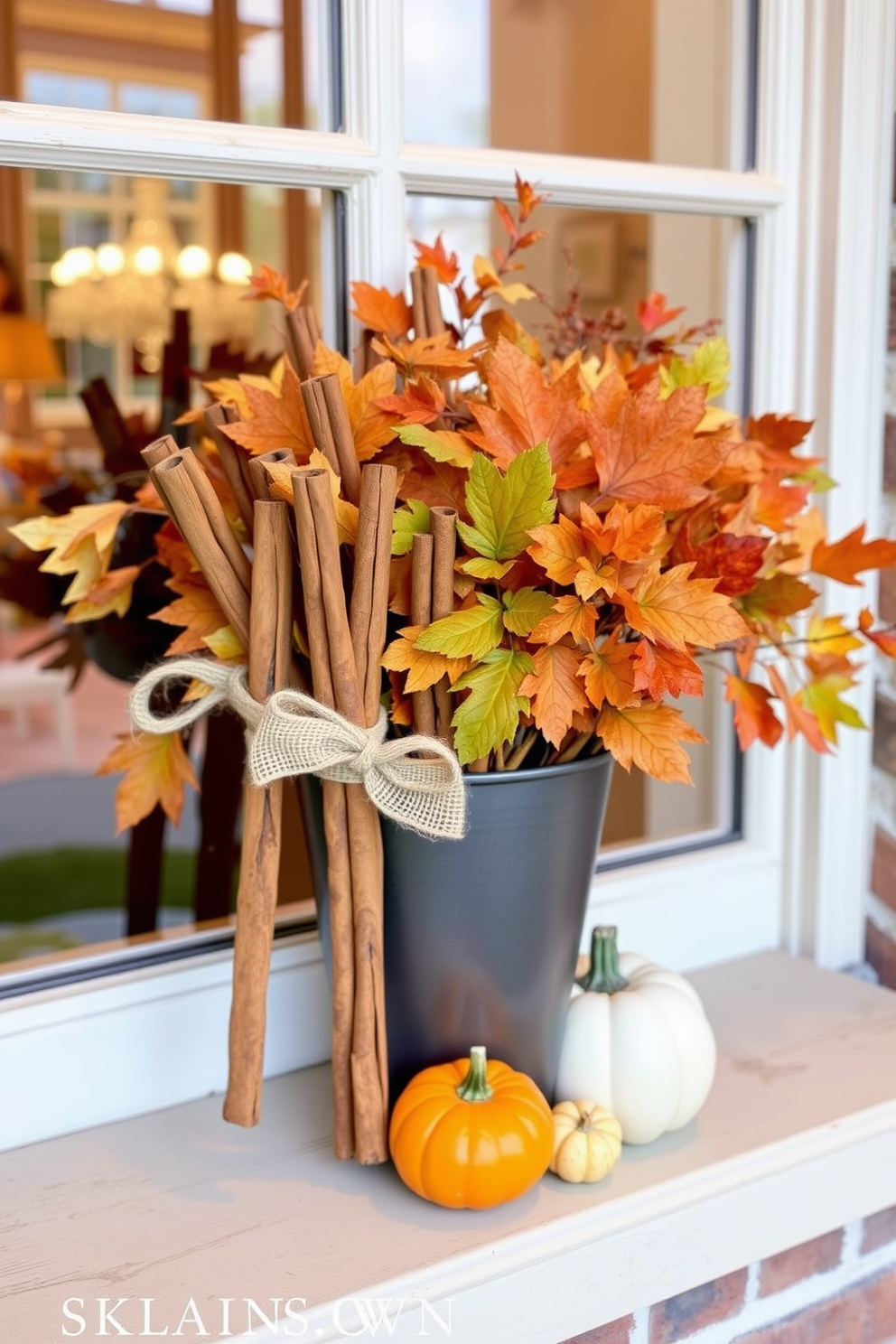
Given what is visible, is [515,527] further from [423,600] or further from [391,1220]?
[391,1220]

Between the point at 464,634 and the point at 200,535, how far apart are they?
0.49 ft

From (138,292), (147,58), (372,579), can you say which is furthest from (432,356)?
(147,58)

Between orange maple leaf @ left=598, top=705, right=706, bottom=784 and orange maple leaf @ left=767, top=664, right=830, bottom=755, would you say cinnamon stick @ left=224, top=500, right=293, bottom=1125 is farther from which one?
orange maple leaf @ left=767, top=664, right=830, bottom=755

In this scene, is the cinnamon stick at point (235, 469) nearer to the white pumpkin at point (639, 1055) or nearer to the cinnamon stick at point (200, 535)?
the cinnamon stick at point (200, 535)

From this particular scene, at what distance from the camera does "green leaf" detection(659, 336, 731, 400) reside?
2.60 feet

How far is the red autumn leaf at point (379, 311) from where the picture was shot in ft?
2.51

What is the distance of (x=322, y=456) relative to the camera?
67 centimetres

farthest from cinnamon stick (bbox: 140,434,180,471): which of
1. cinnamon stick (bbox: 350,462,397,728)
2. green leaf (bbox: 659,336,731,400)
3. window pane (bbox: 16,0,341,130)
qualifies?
window pane (bbox: 16,0,341,130)

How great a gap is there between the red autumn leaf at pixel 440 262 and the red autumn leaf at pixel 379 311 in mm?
29

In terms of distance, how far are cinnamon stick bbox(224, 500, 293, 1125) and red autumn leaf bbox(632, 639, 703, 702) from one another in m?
0.19

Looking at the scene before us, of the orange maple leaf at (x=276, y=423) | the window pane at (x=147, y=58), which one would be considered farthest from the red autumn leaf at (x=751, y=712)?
the window pane at (x=147, y=58)

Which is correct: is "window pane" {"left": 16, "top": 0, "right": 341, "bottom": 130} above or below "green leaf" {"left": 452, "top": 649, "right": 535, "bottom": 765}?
above

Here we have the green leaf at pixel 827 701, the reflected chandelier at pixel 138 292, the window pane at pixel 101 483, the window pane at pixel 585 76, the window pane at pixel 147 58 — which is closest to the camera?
the green leaf at pixel 827 701

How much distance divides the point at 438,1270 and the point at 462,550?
1.29 feet
